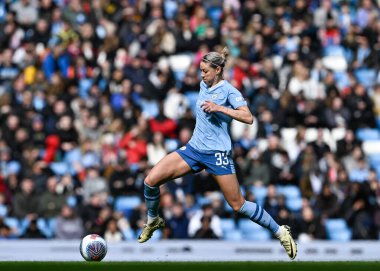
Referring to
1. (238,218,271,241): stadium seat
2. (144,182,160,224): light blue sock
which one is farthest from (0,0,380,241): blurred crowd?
(144,182,160,224): light blue sock

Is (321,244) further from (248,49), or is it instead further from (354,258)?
(248,49)

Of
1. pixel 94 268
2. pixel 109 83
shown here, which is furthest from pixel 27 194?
pixel 94 268

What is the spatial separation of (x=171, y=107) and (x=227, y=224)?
342cm

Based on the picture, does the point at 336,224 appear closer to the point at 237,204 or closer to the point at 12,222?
the point at 12,222

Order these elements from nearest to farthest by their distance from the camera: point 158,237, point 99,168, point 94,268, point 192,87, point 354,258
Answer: point 94,268 < point 354,258 < point 158,237 < point 99,168 < point 192,87

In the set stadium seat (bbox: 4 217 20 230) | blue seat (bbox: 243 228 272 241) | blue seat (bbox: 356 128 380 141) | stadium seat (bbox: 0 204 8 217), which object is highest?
blue seat (bbox: 356 128 380 141)

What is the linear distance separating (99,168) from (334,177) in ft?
15.9

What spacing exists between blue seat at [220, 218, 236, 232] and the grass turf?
19.9 feet

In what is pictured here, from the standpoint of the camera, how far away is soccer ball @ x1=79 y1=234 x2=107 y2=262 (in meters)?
14.7

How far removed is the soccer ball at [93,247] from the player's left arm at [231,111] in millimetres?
2701

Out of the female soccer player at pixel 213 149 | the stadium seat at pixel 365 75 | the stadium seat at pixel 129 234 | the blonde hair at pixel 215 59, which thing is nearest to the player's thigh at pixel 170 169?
the female soccer player at pixel 213 149

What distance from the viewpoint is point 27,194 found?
70.6 feet

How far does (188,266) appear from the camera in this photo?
14.3m

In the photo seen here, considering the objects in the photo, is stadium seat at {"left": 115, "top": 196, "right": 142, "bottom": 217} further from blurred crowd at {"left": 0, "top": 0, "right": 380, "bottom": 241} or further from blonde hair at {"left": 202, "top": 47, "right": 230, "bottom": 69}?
blonde hair at {"left": 202, "top": 47, "right": 230, "bottom": 69}
